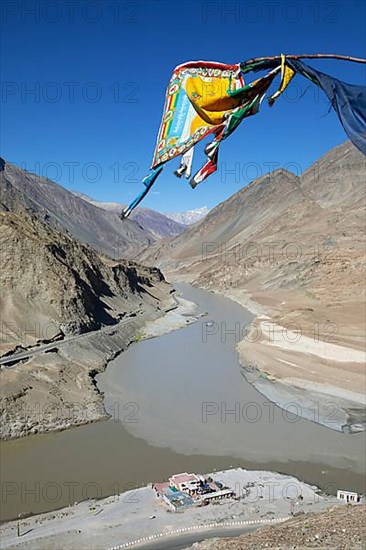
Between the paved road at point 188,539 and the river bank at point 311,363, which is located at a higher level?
the river bank at point 311,363

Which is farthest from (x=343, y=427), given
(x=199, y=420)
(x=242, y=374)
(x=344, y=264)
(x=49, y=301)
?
(x=344, y=264)

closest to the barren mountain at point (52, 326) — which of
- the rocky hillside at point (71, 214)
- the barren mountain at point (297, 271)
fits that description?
the barren mountain at point (297, 271)

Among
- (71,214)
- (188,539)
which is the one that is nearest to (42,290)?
(188,539)

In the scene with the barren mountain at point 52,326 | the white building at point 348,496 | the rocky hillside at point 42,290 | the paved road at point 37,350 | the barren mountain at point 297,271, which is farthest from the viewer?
the rocky hillside at point 42,290

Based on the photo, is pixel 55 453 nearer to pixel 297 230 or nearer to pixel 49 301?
pixel 49 301

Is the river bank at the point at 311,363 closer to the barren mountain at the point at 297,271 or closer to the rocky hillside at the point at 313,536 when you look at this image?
the barren mountain at the point at 297,271

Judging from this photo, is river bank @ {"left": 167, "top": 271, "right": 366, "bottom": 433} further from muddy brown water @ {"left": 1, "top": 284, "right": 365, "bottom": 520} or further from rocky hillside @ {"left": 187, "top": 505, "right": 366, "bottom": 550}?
rocky hillside @ {"left": 187, "top": 505, "right": 366, "bottom": 550}

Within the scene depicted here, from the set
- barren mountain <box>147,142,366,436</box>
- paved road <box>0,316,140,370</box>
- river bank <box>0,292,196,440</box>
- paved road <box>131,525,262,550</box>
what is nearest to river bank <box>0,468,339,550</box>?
paved road <box>131,525,262,550</box>
